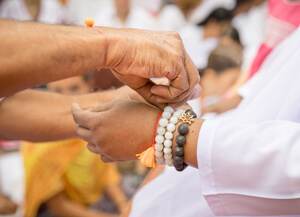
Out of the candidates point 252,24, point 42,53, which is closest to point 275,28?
point 42,53

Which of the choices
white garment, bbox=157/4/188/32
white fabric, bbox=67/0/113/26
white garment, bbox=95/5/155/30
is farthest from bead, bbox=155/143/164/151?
white fabric, bbox=67/0/113/26

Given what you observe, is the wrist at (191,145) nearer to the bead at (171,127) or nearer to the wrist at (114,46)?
the bead at (171,127)

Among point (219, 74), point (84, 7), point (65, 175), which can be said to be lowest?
point (84, 7)

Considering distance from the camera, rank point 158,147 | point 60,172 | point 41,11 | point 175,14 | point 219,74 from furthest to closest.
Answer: point 175,14
point 41,11
point 219,74
point 60,172
point 158,147

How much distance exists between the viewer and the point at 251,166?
24.7 inches

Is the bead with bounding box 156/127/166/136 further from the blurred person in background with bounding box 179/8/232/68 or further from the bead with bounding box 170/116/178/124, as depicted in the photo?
the blurred person in background with bounding box 179/8/232/68

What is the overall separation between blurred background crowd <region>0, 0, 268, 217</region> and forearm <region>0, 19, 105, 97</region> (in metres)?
0.37

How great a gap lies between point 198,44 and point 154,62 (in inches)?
116

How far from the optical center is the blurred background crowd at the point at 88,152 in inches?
64.3

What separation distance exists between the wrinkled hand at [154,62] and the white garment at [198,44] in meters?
2.35

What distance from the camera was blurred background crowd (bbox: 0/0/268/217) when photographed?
5.36 feet

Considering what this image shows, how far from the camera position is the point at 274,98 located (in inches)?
33.9

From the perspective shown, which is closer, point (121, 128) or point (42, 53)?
point (42, 53)

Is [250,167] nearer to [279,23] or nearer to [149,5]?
[279,23]
